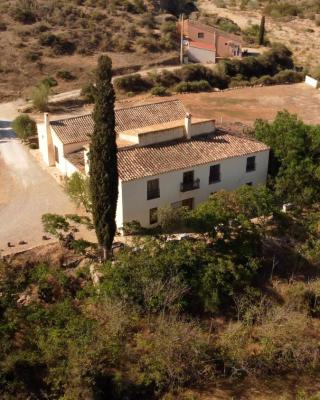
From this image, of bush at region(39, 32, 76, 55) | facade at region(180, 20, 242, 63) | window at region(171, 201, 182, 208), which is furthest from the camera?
facade at region(180, 20, 242, 63)

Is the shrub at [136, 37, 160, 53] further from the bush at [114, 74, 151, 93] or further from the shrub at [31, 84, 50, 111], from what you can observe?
the shrub at [31, 84, 50, 111]

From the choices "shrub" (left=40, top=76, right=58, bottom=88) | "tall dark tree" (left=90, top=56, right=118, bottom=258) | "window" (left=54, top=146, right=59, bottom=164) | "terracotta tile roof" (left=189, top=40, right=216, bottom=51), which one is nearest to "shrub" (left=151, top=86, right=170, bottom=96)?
"shrub" (left=40, top=76, right=58, bottom=88)

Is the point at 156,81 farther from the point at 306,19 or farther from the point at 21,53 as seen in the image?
the point at 306,19

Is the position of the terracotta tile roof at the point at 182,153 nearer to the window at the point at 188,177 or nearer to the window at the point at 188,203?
the window at the point at 188,177

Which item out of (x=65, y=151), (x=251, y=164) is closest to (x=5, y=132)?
(x=65, y=151)

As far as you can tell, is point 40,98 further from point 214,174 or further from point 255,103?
point 214,174

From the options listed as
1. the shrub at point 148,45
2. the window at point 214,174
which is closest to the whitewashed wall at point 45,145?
the window at point 214,174
